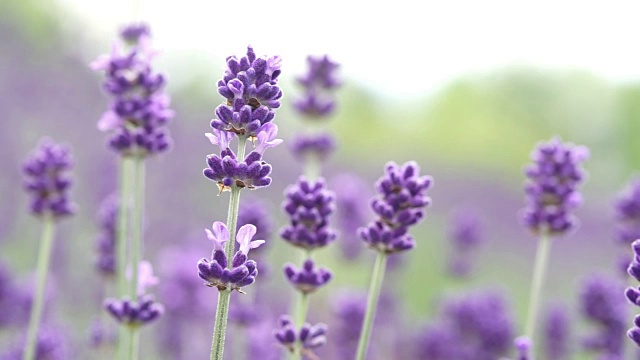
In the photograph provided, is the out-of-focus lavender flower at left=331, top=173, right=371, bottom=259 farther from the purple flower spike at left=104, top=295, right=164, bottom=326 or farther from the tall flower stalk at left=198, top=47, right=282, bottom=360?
the tall flower stalk at left=198, top=47, right=282, bottom=360

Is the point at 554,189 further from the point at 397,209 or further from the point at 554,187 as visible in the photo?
the point at 397,209

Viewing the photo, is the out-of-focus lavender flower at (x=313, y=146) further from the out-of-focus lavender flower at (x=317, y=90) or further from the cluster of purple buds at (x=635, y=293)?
the cluster of purple buds at (x=635, y=293)

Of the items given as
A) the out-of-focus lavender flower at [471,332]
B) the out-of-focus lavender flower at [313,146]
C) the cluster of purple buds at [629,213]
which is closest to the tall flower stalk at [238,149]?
the out-of-focus lavender flower at [313,146]

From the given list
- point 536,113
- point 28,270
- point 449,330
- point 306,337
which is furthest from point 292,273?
point 536,113

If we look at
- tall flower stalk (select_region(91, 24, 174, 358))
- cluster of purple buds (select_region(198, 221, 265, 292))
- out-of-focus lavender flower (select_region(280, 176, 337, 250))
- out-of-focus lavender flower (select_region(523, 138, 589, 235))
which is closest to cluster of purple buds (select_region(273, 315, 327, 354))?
out-of-focus lavender flower (select_region(280, 176, 337, 250))

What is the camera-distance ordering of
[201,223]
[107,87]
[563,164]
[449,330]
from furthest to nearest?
[201,223] < [449,330] < [563,164] < [107,87]

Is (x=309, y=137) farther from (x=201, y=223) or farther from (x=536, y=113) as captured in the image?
(x=536, y=113)
